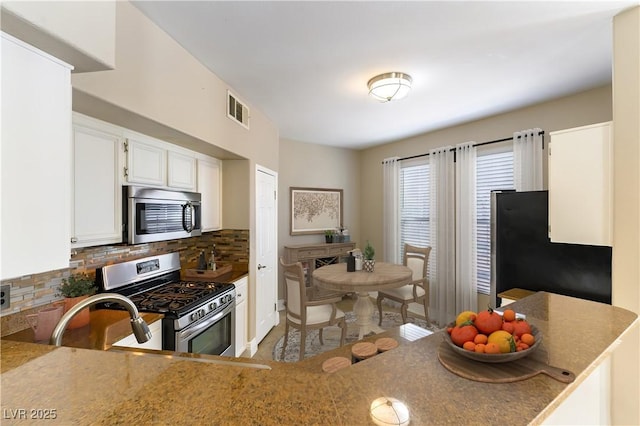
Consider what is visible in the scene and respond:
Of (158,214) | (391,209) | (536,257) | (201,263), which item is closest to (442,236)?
(391,209)

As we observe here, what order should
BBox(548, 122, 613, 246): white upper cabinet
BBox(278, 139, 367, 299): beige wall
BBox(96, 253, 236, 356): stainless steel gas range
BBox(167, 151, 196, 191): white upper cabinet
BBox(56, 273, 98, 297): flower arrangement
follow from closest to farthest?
BBox(56, 273, 98, 297): flower arrangement
BBox(548, 122, 613, 246): white upper cabinet
BBox(96, 253, 236, 356): stainless steel gas range
BBox(167, 151, 196, 191): white upper cabinet
BBox(278, 139, 367, 299): beige wall

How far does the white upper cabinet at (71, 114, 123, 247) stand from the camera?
1.67 m

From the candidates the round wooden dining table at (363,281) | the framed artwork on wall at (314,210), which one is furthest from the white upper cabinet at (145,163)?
the framed artwork on wall at (314,210)

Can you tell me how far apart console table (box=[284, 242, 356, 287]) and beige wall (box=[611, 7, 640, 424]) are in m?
3.31

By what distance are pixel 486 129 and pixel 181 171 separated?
11.5 feet

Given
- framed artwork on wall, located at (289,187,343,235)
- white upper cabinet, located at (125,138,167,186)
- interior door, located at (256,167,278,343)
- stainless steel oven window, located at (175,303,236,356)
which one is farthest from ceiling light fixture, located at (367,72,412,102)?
framed artwork on wall, located at (289,187,343,235)

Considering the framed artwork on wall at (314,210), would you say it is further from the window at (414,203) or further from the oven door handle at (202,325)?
the oven door handle at (202,325)

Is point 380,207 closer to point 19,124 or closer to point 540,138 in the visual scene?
point 540,138

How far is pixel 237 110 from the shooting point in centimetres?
286

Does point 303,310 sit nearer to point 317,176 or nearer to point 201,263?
point 201,263

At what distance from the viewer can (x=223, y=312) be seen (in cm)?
245

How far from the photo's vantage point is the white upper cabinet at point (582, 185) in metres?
1.76

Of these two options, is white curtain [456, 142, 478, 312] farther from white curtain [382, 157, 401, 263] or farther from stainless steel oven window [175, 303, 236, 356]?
stainless steel oven window [175, 303, 236, 356]

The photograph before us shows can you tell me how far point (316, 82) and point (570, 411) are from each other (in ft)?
8.69
